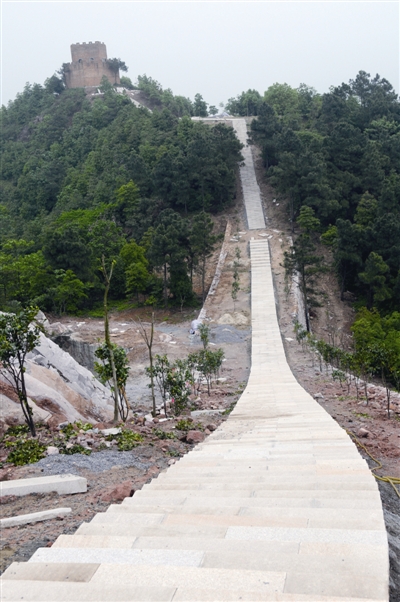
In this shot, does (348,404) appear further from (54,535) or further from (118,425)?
(54,535)

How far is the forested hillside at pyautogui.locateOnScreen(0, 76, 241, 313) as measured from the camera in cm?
2972

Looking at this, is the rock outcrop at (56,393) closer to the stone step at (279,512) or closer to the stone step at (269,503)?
the stone step at (269,503)

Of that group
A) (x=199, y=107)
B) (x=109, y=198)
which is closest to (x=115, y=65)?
(x=199, y=107)

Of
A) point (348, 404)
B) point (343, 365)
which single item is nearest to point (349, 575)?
point (348, 404)

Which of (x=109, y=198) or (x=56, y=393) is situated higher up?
(x=109, y=198)

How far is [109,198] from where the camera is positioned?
40.7 m

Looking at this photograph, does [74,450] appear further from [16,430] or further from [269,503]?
[269,503]

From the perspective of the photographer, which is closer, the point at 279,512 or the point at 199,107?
the point at 279,512

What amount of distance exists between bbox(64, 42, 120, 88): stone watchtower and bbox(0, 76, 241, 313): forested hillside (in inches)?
132

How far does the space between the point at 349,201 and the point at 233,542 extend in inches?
1413

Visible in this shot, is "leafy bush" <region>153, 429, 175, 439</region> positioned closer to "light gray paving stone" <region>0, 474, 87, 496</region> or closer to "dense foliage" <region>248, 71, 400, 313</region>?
"light gray paving stone" <region>0, 474, 87, 496</region>

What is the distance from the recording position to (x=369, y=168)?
36062 mm

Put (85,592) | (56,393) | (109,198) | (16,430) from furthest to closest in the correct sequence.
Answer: (109,198)
(56,393)
(16,430)
(85,592)

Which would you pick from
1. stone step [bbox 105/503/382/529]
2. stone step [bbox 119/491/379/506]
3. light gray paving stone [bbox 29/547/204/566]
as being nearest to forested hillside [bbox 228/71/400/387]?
stone step [bbox 119/491/379/506]
